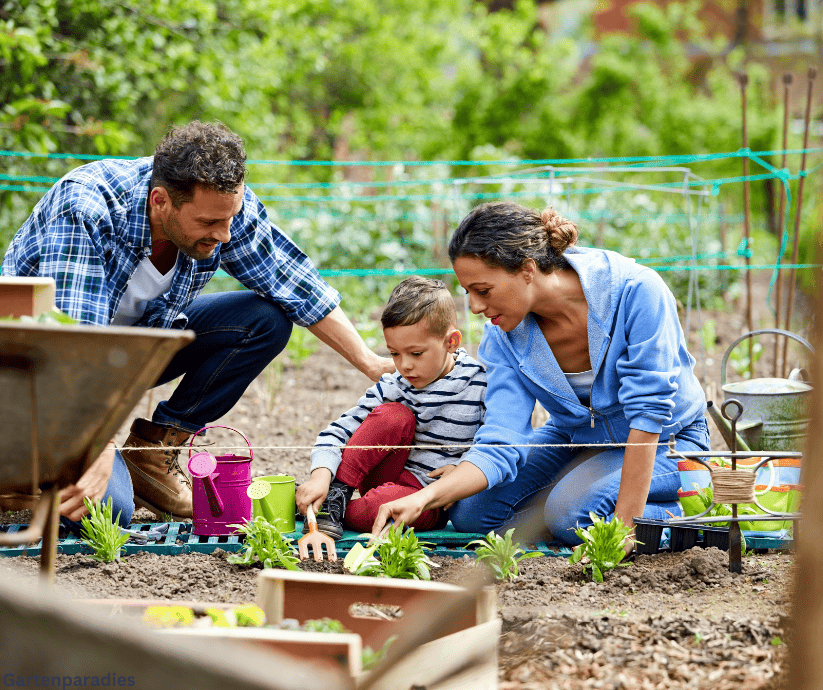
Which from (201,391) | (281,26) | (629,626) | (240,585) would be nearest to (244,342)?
(201,391)

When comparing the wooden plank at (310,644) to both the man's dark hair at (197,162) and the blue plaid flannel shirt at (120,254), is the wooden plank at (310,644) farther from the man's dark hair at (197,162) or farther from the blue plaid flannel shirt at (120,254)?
the man's dark hair at (197,162)

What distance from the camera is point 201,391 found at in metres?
3.23

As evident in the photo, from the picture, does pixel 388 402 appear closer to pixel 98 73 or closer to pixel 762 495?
pixel 762 495

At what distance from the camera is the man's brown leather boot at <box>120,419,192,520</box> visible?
3.08 m

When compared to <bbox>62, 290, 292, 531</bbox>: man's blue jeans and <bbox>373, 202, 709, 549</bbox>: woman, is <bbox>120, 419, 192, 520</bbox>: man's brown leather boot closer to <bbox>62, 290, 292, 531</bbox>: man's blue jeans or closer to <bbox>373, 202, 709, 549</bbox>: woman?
<bbox>62, 290, 292, 531</bbox>: man's blue jeans

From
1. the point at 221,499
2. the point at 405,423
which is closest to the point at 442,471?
the point at 405,423

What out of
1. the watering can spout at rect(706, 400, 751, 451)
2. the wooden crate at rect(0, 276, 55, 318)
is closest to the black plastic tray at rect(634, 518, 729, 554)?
the watering can spout at rect(706, 400, 751, 451)

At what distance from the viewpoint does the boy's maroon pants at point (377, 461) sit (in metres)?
2.91

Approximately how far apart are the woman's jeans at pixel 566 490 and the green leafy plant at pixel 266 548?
73 centimetres

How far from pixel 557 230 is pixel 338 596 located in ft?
4.80

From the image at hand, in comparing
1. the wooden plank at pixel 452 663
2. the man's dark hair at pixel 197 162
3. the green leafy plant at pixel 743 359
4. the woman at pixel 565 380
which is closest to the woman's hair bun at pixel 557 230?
the woman at pixel 565 380

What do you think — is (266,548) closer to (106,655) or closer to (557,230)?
(557,230)

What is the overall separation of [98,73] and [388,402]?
156 inches

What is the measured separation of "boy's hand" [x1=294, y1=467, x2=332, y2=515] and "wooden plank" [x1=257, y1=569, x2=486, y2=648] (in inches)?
42.9
